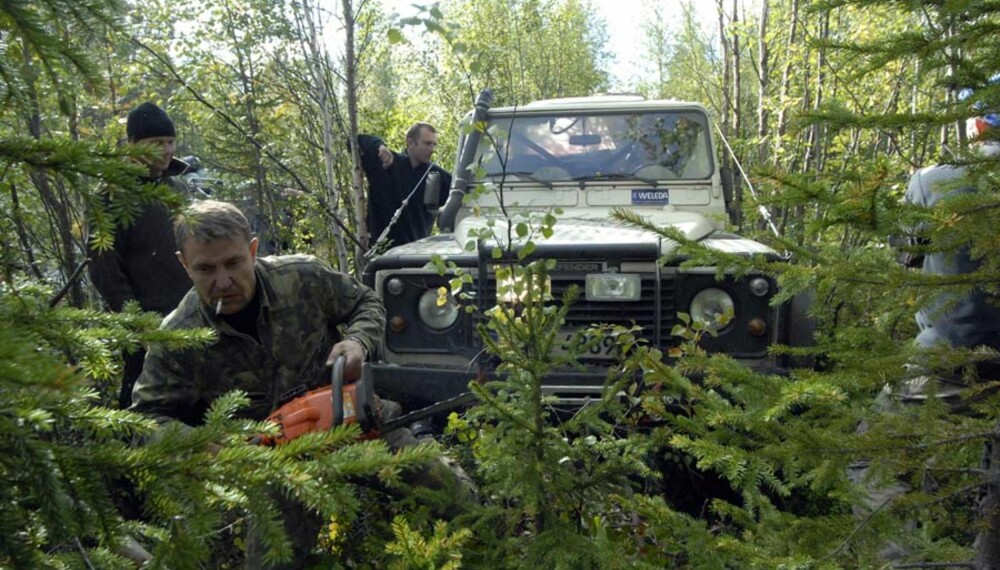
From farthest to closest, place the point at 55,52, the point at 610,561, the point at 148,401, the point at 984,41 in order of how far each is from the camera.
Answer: the point at 148,401, the point at 610,561, the point at 984,41, the point at 55,52

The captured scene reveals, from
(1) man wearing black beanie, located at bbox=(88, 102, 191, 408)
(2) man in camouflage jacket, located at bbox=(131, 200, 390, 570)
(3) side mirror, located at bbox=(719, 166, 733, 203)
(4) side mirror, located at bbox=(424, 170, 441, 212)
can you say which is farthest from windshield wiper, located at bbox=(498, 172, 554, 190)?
(2) man in camouflage jacket, located at bbox=(131, 200, 390, 570)

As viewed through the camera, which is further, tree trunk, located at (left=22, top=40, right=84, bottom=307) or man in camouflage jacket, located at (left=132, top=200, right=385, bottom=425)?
tree trunk, located at (left=22, top=40, right=84, bottom=307)

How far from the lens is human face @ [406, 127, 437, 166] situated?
576 centimetres

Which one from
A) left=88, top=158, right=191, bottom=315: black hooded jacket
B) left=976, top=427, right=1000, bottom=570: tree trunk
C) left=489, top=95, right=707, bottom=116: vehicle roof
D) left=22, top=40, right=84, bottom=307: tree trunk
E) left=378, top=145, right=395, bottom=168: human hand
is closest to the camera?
left=976, top=427, right=1000, bottom=570: tree trunk

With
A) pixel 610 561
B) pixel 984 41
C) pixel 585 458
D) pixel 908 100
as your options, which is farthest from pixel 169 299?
pixel 908 100

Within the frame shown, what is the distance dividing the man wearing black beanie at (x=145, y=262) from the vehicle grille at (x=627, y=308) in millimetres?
1266

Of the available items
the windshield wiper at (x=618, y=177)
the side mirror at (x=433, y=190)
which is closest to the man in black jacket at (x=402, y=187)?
the side mirror at (x=433, y=190)

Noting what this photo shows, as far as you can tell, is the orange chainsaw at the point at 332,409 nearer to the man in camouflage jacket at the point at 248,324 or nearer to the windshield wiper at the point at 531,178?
the man in camouflage jacket at the point at 248,324

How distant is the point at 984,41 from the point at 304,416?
68.3 inches

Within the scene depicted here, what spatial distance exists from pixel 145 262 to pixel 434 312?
3.85 feet

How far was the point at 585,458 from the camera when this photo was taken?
2.34 meters

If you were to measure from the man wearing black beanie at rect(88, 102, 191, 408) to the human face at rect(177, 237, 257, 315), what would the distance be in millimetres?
927

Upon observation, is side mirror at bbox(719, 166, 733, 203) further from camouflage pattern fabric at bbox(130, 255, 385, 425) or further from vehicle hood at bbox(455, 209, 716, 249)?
camouflage pattern fabric at bbox(130, 255, 385, 425)

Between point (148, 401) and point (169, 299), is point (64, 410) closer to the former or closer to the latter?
point (148, 401)
